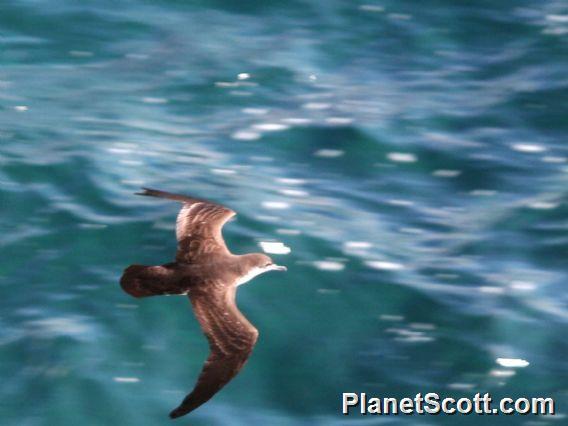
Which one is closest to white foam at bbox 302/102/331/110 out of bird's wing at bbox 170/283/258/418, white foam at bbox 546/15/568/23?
white foam at bbox 546/15/568/23

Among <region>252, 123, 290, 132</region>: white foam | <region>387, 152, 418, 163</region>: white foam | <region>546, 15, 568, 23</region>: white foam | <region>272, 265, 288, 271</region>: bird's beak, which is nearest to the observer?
<region>272, 265, 288, 271</region>: bird's beak

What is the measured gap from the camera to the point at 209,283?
7.91m

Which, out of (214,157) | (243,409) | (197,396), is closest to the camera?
(197,396)

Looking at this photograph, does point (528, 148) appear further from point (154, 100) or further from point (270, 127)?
point (154, 100)

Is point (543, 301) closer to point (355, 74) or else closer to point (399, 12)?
point (355, 74)

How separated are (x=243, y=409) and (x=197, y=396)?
2.31 feet

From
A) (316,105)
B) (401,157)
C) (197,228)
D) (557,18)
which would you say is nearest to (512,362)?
(197,228)

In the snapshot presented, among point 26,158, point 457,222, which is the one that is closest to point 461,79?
point 457,222

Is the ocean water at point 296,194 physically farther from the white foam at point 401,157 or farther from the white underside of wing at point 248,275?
the white underside of wing at point 248,275

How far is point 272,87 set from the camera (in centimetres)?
1168

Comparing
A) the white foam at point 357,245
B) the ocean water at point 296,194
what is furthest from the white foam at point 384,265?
the white foam at point 357,245

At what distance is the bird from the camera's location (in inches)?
294

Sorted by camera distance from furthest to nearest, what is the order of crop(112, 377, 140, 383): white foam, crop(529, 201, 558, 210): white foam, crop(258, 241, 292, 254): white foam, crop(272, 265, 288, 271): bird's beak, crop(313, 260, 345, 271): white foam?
crop(529, 201, 558, 210): white foam < crop(258, 241, 292, 254): white foam < crop(313, 260, 345, 271): white foam < crop(272, 265, 288, 271): bird's beak < crop(112, 377, 140, 383): white foam

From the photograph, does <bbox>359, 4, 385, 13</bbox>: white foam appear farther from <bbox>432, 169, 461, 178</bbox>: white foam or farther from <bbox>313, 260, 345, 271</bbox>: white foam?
<bbox>313, 260, 345, 271</bbox>: white foam
